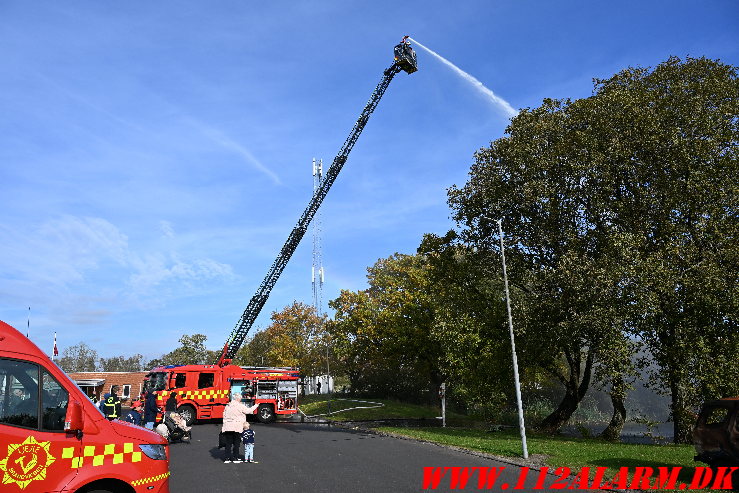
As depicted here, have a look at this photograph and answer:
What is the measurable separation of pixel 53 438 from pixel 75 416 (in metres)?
0.44

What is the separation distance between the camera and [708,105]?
71.2 ft

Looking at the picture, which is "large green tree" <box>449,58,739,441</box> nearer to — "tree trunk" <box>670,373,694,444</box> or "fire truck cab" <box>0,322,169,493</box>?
"tree trunk" <box>670,373,694,444</box>

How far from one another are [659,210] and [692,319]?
468 cm

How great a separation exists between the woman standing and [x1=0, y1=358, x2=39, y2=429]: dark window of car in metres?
7.57

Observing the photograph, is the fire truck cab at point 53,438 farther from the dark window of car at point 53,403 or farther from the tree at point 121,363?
the tree at point 121,363

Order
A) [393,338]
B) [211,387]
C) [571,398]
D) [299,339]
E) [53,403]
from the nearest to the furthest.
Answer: [53,403] < [211,387] < [571,398] < [393,338] < [299,339]

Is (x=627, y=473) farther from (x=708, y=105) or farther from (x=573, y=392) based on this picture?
(x=708, y=105)

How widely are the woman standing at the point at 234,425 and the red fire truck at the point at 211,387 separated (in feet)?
35.4

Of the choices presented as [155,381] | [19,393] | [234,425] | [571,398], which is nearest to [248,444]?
[234,425]

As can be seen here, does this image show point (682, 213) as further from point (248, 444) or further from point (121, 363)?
point (121, 363)

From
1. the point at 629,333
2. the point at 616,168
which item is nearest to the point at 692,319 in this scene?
the point at 629,333

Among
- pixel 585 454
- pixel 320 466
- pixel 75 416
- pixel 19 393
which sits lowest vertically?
pixel 585 454

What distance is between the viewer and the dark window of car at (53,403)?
18.4ft

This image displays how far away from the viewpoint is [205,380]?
24.5 meters
